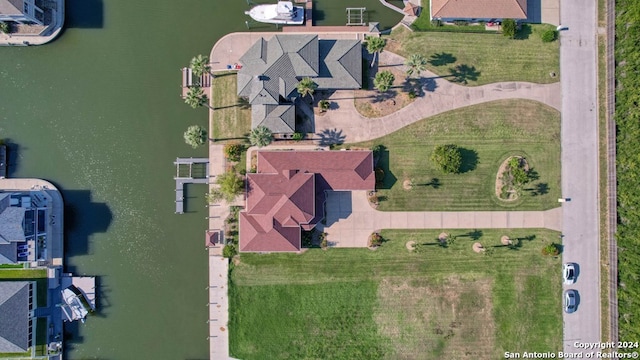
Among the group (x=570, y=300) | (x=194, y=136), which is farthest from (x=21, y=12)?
(x=570, y=300)

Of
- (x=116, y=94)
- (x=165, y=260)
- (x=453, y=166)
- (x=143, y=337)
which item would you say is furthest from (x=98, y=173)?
(x=453, y=166)

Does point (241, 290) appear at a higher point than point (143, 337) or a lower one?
higher

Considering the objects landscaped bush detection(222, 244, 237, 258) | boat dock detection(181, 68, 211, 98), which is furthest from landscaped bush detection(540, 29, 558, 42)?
landscaped bush detection(222, 244, 237, 258)

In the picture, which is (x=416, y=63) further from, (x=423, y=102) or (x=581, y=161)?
(x=581, y=161)

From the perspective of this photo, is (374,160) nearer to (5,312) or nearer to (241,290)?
(241,290)

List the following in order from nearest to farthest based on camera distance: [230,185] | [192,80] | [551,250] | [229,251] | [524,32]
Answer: [230,185] < [551,250] < [229,251] < [524,32] < [192,80]

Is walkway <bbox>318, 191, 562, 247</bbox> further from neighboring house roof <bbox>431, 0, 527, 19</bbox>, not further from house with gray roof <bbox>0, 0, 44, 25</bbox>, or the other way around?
house with gray roof <bbox>0, 0, 44, 25</bbox>
